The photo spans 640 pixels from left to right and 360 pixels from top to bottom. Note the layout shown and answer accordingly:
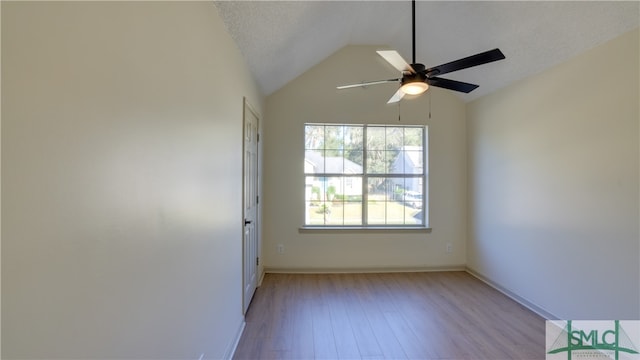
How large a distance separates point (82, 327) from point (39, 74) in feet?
2.10

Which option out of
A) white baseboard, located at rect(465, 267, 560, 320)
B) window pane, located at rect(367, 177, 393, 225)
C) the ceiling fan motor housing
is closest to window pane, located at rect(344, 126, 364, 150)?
window pane, located at rect(367, 177, 393, 225)

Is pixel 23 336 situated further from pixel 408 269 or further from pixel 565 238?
pixel 408 269

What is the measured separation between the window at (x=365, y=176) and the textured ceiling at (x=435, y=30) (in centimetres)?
101

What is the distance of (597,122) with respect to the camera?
2299 mm

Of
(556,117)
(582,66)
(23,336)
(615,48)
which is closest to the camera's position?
(23,336)

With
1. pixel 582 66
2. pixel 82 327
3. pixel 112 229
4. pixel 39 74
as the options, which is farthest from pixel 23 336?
pixel 582 66

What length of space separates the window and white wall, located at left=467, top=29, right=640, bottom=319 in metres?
0.97

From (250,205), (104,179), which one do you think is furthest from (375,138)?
(104,179)

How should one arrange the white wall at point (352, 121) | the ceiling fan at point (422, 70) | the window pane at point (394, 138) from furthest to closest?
1. the window pane at point (394, 138)
2. the white wall at point (352, 121)
3. the ceiling fan at point (422, 70)

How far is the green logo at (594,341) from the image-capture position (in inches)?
81.3

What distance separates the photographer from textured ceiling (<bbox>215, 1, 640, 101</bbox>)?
2113 mm

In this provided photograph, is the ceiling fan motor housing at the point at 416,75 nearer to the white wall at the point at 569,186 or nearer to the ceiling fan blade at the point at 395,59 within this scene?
the ceiling fan blade at the point at 395,59

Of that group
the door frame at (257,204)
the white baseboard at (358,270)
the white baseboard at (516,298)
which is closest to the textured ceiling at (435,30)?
Answer: the door frame at (257,204)

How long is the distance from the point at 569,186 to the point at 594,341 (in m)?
1.29
